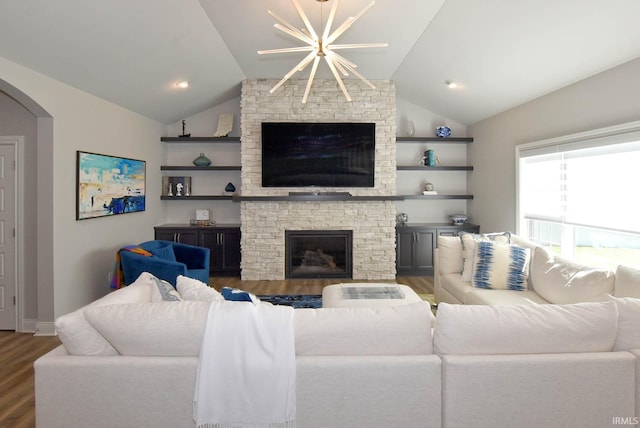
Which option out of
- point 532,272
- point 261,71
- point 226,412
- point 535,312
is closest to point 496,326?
point 535,312

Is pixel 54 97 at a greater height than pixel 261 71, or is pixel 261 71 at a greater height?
pixel 261 71

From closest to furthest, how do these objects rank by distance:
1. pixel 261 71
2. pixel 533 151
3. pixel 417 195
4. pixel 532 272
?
pixel 532 272 < pixel 533 151 < pixel 261 71 < pixel 417 195

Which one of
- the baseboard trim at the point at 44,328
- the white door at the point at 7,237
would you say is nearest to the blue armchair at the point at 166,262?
the baseboard trim at the point at 44,328

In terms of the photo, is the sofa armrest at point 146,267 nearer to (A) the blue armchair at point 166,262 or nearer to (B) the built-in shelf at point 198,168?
(A) the blue armchair at point 166,262

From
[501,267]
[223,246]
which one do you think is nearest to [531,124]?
[501,267]

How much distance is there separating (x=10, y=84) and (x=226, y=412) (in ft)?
11.1

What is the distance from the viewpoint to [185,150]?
6.75 m

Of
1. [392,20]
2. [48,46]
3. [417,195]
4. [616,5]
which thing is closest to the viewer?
[616,5]

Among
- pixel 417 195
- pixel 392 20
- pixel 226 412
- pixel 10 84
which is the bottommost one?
pixel 226 412

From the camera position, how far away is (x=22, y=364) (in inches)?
126

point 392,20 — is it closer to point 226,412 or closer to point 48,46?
point 48,46

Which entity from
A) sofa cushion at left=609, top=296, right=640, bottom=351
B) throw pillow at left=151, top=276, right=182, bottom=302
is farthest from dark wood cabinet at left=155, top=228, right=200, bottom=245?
sofa cushion at left=609, top=296, right=640, bottom=351

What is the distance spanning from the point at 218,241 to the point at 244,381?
480cm

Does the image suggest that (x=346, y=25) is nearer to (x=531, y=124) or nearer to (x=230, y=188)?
(x=531, y=124)
